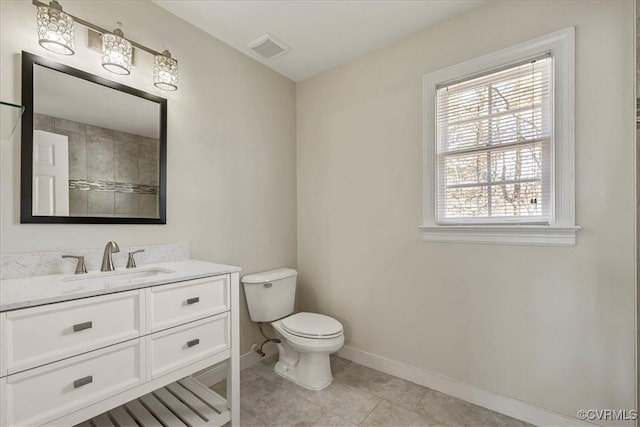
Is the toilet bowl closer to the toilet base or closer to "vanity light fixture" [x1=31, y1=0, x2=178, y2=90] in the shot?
the toilet base

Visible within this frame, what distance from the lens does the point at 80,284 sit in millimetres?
1231

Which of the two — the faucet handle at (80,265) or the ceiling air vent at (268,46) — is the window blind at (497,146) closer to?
the ceiling air vent at (268,46)

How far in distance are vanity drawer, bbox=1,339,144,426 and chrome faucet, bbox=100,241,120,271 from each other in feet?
1.66

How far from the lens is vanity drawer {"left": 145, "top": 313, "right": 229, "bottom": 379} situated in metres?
1.29

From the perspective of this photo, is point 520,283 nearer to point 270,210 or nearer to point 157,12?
point 270,210

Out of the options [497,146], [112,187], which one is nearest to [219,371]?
[112,187]

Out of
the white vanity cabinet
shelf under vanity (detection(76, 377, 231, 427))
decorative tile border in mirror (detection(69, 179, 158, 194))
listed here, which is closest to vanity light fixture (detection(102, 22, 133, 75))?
decorative tile border in mirror (detection(69, 179, 158, 194))

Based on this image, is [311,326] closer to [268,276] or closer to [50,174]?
[268,276]

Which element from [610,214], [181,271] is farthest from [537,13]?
[181,271]

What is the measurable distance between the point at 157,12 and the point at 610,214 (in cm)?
278

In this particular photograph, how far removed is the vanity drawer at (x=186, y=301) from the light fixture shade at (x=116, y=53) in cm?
119

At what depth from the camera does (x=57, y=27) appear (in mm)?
1348

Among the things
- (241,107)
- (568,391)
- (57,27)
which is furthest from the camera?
(241,107)

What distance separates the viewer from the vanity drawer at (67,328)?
0.95 m
